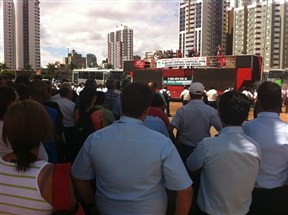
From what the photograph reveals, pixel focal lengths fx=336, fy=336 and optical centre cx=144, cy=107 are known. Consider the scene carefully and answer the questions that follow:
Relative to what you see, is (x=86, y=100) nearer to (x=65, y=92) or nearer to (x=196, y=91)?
(x=65, y=92)

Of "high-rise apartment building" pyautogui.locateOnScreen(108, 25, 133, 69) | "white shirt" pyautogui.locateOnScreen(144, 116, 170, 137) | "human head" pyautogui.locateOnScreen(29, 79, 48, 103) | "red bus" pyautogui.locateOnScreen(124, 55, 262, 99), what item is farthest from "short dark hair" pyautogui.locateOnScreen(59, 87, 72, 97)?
"high-rise apartment building" pyautogui.locateOnScreen(108, 25, 133, 69)

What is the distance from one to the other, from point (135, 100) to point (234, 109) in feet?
2.58

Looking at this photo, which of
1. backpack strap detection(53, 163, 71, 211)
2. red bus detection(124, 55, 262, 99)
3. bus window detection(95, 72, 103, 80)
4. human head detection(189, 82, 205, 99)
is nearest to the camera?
backpack strap detection(53, 163, 71, 211)

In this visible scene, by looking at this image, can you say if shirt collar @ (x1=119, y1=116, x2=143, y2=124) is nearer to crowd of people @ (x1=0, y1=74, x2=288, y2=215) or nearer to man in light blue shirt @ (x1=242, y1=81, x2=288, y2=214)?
crowd of people @ (x1=0, y1=74, x2=288, y2=215)

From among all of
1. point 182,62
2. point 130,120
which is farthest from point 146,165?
point 182,62

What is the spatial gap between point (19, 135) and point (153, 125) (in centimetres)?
218

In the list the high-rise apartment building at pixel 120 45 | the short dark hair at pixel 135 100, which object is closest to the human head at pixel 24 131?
the short dark hair at pixel 135 100

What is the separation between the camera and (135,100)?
2.13m

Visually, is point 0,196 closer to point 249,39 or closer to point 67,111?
point 67,111

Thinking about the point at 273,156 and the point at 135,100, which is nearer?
the point at 135,100

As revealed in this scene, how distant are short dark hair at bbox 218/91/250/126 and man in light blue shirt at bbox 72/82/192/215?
2.06 feet

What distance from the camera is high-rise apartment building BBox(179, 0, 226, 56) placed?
53438mm

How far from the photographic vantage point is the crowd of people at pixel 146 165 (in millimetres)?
1805

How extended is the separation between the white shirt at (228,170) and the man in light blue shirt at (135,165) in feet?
1.23
